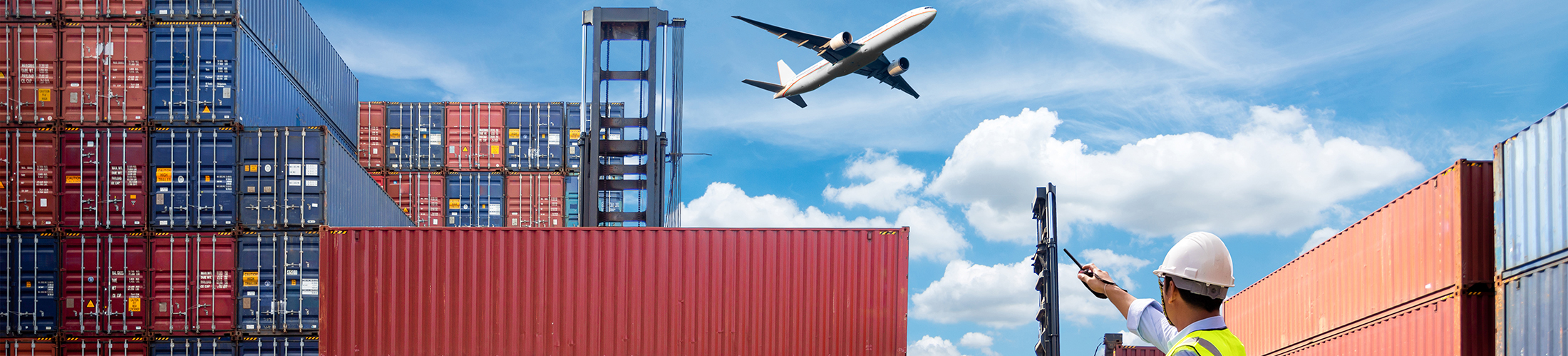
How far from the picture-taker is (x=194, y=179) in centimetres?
1811

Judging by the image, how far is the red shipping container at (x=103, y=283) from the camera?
696 inches

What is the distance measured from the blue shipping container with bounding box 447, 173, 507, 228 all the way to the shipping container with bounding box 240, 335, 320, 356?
10.3 meters

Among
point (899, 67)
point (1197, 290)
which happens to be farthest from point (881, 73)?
point (1197, 290)

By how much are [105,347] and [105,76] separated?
4412 millimetres

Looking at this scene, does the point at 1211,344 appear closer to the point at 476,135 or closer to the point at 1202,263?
the point at 1202,263

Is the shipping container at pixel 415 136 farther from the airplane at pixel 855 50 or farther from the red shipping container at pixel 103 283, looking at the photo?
the red shipping container at pixel 103 283

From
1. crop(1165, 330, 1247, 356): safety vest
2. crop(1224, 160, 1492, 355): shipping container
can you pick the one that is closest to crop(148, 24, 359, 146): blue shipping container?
crop(1224, 160, 1492, 355): shipping container

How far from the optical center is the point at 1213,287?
3.27 metres

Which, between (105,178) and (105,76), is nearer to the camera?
(105,178)

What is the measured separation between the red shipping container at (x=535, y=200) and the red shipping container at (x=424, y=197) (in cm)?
160

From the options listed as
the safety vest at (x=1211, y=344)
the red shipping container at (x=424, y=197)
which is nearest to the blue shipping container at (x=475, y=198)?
the red shipping container at (x=424, y=197)

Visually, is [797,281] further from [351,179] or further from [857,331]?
[351,179]

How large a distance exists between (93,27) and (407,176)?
9.46 metres

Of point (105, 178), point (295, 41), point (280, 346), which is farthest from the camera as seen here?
point (295, 41)
